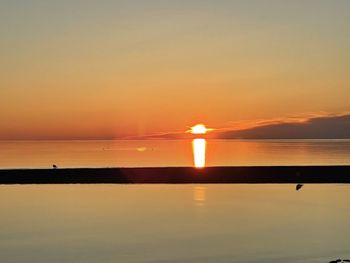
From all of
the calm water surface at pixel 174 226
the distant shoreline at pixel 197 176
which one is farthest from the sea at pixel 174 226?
the distant shoreline at pixel 197 176

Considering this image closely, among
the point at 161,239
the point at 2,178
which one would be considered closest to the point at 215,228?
the point at 161,239

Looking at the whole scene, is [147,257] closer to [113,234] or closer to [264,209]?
[113,234]

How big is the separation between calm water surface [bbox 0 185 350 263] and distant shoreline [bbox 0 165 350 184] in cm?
475

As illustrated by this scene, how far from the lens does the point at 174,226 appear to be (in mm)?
26234

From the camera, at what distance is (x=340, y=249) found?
20531 mm

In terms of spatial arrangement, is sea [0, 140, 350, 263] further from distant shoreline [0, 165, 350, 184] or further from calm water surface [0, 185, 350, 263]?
distant shoreline [0, 165, 350, 184]

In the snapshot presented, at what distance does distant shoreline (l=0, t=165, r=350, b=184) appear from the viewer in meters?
14.8

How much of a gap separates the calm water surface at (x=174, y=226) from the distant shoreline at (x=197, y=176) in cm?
475

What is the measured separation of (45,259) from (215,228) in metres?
8.70

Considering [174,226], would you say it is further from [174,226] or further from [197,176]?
[197,176]

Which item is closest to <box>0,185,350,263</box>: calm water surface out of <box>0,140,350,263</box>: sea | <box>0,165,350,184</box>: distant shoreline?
<box>0,140,350,263</box>: sea

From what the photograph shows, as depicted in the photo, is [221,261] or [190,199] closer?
[221,261]

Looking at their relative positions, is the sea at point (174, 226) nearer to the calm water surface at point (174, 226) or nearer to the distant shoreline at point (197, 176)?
the calm water surface at point (174, 226)

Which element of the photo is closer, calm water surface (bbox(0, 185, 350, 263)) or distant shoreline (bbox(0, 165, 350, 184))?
distant shoreline (bbox(0, 165, 350, 184))
